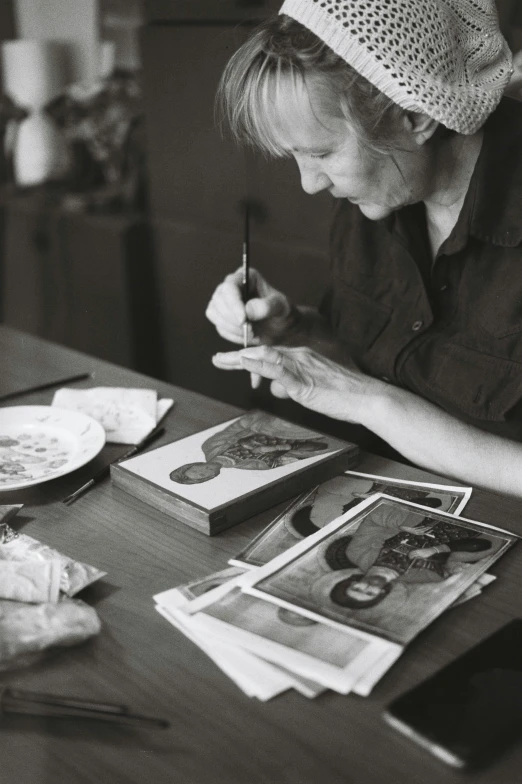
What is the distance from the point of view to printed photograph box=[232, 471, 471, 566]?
90 cm

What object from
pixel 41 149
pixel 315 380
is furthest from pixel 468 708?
pixel 41 149

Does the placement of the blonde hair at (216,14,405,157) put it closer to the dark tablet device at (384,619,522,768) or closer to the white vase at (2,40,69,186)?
the dark tablet device at (384,619,522,768)

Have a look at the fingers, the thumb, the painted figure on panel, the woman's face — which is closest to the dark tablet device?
the painted figure on panel

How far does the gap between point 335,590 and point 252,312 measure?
79cm

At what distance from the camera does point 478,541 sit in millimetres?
897

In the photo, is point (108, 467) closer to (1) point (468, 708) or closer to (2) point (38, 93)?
(1) point (468, 708)

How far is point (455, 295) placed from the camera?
4.59 feet

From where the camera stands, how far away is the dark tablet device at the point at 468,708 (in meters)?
0.61

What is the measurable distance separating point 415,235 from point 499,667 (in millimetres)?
943

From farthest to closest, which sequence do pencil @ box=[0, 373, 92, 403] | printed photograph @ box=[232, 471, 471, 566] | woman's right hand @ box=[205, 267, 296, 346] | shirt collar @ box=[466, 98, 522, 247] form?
woman's right hand @ box=[205, 267, 296, 346] < pencil @ box=[0, 373, 92, 403] < shirt collar @ box=[466, 98, 522, 247] < printed photograph @ box=[232, 471, 471, 566]

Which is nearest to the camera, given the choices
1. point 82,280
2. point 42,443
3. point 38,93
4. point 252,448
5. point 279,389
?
point 252,448

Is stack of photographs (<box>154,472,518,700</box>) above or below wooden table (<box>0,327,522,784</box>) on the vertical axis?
above

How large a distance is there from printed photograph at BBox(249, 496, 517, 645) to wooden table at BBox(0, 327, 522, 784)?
0.08ft

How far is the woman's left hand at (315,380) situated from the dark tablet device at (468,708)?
1.81 feet
